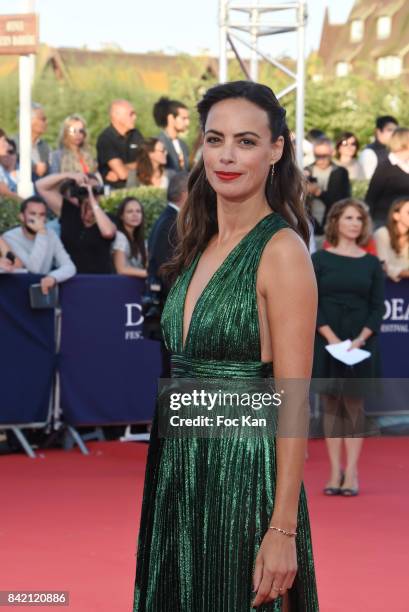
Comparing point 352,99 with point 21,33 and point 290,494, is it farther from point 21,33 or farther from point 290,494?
point 290,494

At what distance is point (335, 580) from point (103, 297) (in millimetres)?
3935

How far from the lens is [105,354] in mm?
9398

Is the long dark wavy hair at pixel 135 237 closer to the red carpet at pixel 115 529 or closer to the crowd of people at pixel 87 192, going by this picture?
the crowd of people at pixel 87 192

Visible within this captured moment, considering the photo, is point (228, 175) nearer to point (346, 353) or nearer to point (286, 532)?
point (286, 532)

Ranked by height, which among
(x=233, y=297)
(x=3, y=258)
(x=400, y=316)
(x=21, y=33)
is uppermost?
(x=21, y=33)

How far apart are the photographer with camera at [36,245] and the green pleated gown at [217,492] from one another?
6.26 meters

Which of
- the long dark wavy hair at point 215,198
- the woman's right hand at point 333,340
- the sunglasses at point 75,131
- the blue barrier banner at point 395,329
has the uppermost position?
the long dark wavy hair at point 215,198

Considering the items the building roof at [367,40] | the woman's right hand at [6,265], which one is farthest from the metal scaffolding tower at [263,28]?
the building roof at [367,40]

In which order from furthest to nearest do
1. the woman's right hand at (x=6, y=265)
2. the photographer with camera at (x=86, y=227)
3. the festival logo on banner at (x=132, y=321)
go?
the photographer with camera at (x=86, y=227) < the festival logo on banner at (x=132, y=321) < the woman's right hand at (x=6, y=265)

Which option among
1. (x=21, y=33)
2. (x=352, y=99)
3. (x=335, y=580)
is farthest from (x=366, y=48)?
(x=335, y=580)

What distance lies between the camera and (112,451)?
372 inches

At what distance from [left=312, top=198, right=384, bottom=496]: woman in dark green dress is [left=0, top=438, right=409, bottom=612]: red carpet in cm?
56

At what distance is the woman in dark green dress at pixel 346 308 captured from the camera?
8289mm

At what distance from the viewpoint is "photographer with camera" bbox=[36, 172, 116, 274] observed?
1000 centimetres
